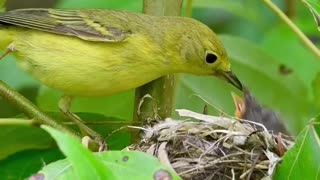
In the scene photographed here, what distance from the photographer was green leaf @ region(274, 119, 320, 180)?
2.76 m

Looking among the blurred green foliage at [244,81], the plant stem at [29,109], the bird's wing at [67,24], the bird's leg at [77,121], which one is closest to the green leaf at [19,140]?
the blurred green foliage at [244,81]

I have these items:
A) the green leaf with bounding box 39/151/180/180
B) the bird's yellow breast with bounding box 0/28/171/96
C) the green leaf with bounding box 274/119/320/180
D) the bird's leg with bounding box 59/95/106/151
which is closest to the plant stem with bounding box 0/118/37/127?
the bird's leg with bounding box 59/95/106/151

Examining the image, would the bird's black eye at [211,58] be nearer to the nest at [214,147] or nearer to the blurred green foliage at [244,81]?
the blurred green foliage at [244,81]

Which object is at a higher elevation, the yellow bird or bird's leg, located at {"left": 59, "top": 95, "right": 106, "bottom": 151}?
the yellow bird

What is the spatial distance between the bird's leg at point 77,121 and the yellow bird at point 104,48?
7 centimetres

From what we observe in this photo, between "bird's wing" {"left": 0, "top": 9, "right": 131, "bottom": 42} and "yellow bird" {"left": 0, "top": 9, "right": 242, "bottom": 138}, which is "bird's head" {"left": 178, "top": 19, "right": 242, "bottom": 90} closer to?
"yellow bird" {"left": 0, "top": 9, "right": 242, "bottom": 138}

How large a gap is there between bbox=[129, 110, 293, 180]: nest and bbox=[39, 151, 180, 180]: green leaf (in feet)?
2.54

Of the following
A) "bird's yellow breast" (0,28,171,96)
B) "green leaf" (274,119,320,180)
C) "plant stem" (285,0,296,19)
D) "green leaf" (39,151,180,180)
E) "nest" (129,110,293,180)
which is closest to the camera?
"green leaf" (39,151,180,180)

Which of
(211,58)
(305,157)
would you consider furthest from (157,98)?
(305,157)

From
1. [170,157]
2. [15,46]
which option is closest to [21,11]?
[15,46]

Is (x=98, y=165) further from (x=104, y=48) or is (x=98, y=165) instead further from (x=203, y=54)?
(x=203, y=54)

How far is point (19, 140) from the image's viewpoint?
3764mm

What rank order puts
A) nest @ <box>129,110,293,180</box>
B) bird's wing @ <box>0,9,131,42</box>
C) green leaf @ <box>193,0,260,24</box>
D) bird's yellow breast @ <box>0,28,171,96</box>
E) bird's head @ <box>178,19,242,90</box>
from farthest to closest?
green leaf @ <box>193,0,260,24</box>
bird's head @ <box>178,19,242,90</box>
bird's wing @ <box>0,9,131,42</box>
bird's yellow breast @ <box>0,28,171,96</box>
nest @ <box>129,110,293,180</box>

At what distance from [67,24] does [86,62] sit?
33cm
